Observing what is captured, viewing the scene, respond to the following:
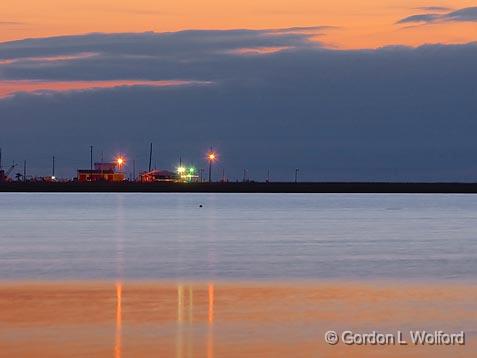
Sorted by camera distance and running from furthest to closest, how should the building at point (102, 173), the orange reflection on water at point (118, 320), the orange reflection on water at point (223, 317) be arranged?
the building at point (102, 173), the orange reflection on water at point (223, 317), the orange reflection on water at point (118, 320)

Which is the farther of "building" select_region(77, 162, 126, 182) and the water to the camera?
"building" select_region(77, 162, 126, 182)

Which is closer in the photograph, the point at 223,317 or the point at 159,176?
the point at 223,317

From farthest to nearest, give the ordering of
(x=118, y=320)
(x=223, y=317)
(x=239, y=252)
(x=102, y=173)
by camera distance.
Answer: (x=102, y=173) → (x=239, y=252) → (x=223, y=317) → (x=118, y=320)

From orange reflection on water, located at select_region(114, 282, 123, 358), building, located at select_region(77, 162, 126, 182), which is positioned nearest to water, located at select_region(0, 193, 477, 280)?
orange reflection on water, located at select_region(114, 282, 123, 358)

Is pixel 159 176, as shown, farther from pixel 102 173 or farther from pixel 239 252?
pixel 239 252

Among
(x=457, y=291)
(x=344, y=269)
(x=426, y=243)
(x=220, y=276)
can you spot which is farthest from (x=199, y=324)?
(x=426, y=243)

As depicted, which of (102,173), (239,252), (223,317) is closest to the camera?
(223,317)

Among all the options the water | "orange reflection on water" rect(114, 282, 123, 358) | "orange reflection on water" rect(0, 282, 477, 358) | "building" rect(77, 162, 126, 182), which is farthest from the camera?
"building" rect(77, 162, 126, 182)

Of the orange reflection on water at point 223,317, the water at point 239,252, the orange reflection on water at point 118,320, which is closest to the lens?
the orange reflection on water at point 118,320

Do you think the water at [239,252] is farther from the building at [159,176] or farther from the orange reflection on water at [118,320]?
the building at [159,176]

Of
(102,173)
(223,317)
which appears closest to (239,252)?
A: (223,317)

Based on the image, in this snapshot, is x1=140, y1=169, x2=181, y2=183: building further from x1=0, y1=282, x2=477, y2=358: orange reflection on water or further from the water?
x1=0, y1=282, x2=477, y2=358: orange reflection on water

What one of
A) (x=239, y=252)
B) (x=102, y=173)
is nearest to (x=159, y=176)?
(x=102, y=173)

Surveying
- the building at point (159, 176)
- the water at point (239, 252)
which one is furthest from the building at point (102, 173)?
the water at point (239, 252)
